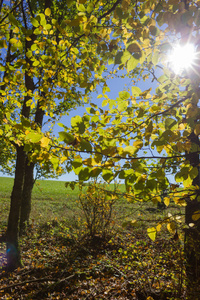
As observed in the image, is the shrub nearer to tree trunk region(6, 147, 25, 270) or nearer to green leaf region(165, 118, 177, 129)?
tree trunk region(6, 147, 25, 270)

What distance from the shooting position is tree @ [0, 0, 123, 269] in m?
1.65

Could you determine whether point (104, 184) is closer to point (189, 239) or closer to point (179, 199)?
point (189, 239)

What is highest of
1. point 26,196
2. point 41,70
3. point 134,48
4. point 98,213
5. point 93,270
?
point 41,70

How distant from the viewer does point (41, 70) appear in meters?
4.31

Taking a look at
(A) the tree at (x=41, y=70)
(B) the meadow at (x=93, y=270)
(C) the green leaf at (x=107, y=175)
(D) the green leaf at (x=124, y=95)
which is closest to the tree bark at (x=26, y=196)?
(A) the tree at (x=41, y=70)

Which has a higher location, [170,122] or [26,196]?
[170,122]

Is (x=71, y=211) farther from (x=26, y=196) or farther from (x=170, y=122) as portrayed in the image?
(x=170, y=122)

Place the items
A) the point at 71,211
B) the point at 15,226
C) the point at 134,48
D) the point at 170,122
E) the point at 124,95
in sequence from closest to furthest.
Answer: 1. the point at 134,48
2. the point at 170,122
3. the point at 124,95
4. the point at 15,226
5. the point at 71,211

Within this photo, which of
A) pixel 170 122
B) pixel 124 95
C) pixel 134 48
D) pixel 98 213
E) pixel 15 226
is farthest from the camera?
pixel 98 213

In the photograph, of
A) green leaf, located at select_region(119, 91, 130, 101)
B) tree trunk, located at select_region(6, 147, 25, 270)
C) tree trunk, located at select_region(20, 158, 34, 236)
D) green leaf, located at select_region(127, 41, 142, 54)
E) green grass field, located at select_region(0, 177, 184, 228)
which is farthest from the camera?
green grass field, located at select_region(0, 177, 184, 228)

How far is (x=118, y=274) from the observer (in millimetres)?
4465

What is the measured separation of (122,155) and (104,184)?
231 inches

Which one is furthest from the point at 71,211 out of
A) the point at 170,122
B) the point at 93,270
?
the point at 170,122

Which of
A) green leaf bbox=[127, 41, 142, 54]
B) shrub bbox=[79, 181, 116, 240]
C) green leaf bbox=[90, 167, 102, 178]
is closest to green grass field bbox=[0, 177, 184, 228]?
shrub bbox=[79, 181, 116, 240]
